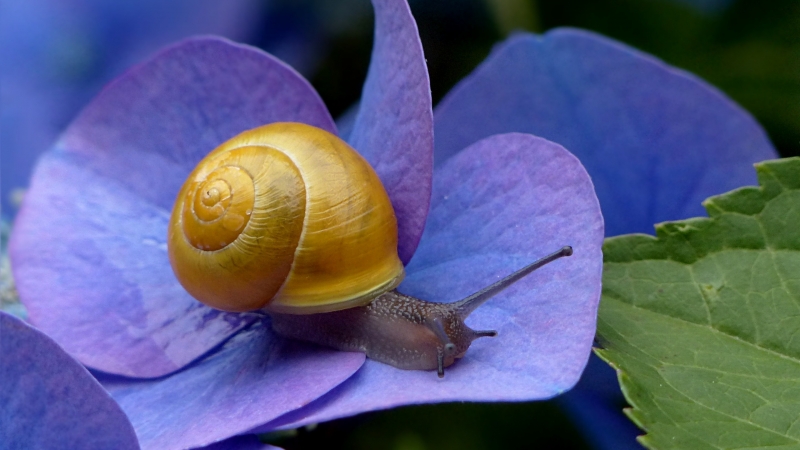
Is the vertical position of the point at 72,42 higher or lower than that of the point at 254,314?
higher

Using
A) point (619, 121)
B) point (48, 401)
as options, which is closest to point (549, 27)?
point (619, 121)

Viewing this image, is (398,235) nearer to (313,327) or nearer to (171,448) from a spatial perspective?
(313,327)

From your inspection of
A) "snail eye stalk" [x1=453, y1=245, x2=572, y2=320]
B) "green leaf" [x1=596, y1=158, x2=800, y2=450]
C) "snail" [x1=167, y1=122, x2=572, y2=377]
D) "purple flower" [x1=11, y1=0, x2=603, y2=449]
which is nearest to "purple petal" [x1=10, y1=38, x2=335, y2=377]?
"purple flower" [x1=11, y1=0, x2=603, y2=449]

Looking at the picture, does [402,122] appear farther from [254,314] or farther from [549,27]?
[549,27]

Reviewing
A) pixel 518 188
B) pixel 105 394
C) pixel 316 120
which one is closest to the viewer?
pixel 105 394

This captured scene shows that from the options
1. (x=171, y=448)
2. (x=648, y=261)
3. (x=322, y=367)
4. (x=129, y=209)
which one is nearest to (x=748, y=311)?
(x=648, y=261)

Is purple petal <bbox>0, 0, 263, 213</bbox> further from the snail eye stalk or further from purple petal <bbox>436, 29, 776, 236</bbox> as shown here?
the snail eye stalk

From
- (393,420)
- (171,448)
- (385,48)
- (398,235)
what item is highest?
(385,48)

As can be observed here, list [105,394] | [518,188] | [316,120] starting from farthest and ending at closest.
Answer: [316,120]
[518,188]
[105,394]
